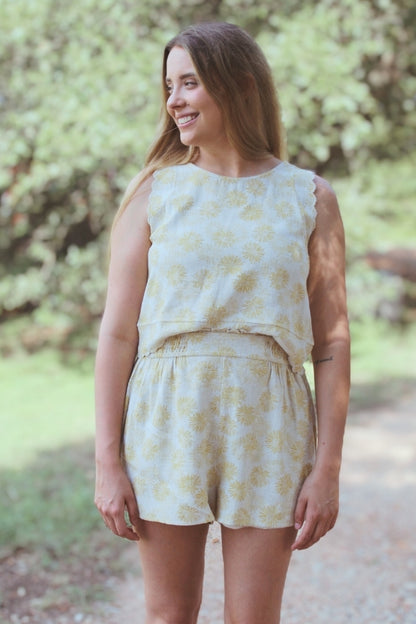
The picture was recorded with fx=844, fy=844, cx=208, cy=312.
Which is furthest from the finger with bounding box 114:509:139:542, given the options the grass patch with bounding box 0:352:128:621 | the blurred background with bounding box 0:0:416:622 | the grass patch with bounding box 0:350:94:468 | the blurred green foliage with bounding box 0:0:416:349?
the blurred green foliage with bounding box 0:0:416:349

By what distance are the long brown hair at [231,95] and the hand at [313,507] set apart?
2.32ft

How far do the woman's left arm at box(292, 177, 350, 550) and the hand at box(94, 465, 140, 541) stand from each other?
13.4 inches

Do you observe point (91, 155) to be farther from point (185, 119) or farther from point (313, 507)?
point (313, 507)

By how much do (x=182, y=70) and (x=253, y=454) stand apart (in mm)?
814

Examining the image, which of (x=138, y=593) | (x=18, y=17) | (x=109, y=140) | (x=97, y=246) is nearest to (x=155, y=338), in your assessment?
(x=138, y=593)

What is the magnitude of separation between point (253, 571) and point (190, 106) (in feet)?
3.19

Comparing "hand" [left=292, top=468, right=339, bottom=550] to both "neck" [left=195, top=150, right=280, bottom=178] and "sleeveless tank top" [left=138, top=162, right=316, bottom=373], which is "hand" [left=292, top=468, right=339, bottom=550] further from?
"neck" [left=195, top=150, right=280, bottom=178]

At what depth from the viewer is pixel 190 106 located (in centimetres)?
178

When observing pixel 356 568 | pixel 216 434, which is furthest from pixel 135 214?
pixel 356 568

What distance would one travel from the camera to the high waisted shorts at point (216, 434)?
1698 mm

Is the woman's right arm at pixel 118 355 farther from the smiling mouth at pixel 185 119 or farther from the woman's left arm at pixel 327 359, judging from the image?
the woman's left arm at pixel 327 359

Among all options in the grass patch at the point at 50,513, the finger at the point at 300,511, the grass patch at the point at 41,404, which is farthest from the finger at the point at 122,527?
the grass patch at the point at 41,404

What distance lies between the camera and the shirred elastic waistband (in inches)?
67.4

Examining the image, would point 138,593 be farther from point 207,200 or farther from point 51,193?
point 51,193
